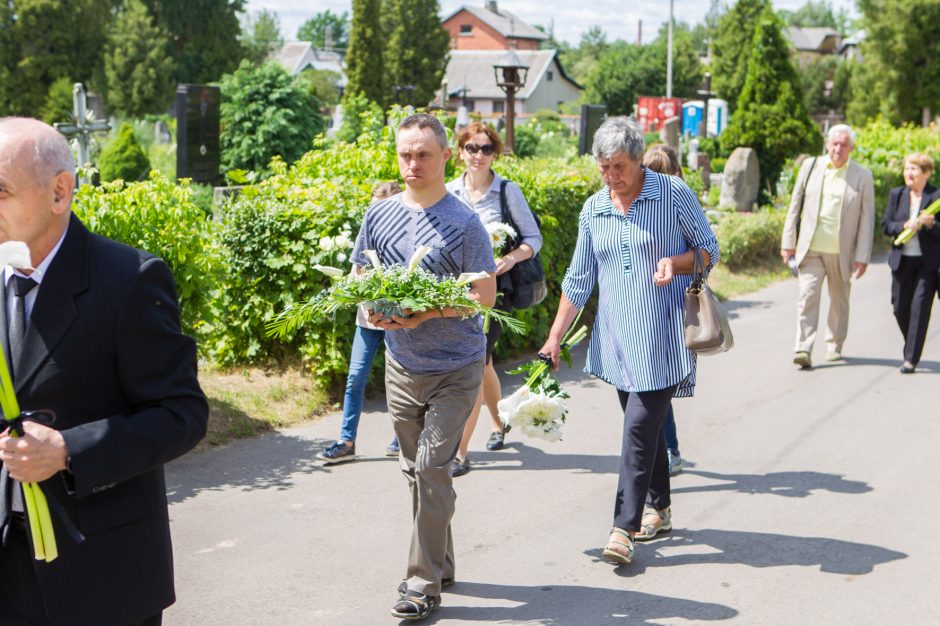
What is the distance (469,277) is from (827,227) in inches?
232

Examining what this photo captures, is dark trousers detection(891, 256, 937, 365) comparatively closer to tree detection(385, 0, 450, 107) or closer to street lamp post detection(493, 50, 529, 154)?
street lamp post detection(493, 50, 529, 154)

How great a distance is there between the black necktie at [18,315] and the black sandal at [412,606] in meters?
2.37

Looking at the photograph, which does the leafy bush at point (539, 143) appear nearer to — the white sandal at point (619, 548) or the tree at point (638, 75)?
the white sandal at point (619, 548)

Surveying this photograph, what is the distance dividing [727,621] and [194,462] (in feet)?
11.4

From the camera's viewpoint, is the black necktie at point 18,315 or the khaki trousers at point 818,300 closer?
the black necktie at point 18,315

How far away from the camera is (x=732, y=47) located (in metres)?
62.8

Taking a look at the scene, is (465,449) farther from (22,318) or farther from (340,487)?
(22,318)

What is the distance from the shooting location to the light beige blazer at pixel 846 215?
371 inches

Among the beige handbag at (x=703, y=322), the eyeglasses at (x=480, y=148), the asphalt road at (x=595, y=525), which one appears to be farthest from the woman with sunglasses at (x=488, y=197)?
the beige handbag at (x=703, y=322)

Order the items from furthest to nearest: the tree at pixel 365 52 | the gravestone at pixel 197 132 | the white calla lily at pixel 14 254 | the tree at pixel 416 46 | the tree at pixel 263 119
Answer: the tree at pixel 416 46
the tree at pixel 365 52
the tree at pixel 263 119
the gravestone at pixel 197 132
the white calla lily at pixel 14 254

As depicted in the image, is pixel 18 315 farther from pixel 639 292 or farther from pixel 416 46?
pixel 416 46

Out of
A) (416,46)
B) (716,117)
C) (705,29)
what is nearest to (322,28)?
(705,29)

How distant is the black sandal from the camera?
14.8 feet

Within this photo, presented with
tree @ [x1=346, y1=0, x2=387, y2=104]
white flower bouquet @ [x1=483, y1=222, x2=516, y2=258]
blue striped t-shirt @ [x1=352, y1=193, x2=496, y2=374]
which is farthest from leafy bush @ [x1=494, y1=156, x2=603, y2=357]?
tree @ [x1=346, y1=0, x2=387, y2=104]
